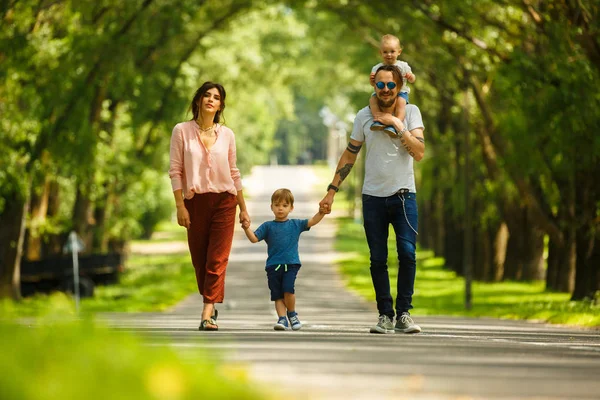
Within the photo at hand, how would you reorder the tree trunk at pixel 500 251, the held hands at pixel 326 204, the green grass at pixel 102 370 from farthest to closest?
1. the tree trunk at pixel 500 251
2. the held hands at pixel 326 204
3. the green grass at pixel 102 370

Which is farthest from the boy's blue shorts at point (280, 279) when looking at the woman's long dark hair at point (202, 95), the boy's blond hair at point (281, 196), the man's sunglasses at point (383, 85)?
the man's sunglasses at point (383, 85)

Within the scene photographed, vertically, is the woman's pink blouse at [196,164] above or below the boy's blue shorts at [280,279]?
above

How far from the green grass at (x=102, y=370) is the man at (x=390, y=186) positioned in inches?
193

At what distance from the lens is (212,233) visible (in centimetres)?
1055

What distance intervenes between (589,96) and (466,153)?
8.97 metres

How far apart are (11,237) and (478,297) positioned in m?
11.3

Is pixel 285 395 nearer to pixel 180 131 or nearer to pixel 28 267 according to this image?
pixel 180 131

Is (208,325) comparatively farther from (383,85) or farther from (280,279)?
(383,85)

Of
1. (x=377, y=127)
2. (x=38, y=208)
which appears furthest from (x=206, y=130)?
(x=38, y=208)

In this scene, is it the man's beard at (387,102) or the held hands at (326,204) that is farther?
the held hands at (326,204)

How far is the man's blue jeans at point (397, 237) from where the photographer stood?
9.97 metres

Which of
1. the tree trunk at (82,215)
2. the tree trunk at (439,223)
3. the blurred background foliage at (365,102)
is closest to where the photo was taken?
the blurred background foliage at (365,102)

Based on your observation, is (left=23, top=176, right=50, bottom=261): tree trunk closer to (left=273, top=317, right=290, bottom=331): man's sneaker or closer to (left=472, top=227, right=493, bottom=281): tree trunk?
(left=472, top=227, right=493, bottom=281): tree trunk

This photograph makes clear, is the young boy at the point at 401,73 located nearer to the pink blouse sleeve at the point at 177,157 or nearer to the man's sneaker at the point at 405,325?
the man's sneaker at the point at 405,325
